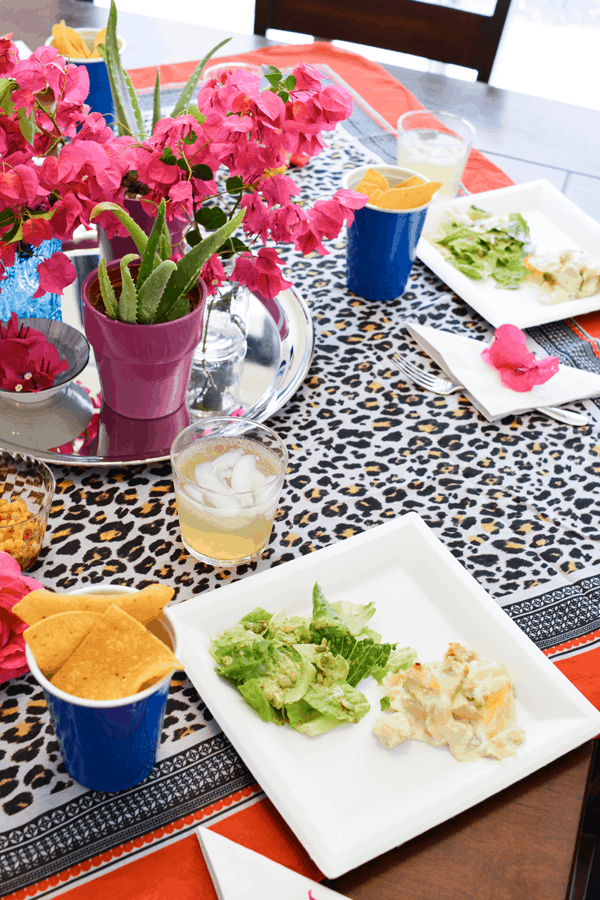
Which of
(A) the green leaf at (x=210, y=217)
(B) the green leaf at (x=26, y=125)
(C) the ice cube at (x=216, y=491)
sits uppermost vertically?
(B) the green leaf at (x=26, y=125)

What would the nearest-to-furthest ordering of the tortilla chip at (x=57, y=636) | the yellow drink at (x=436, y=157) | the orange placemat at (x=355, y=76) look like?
the tortilla chip at (x=57, y=636) → the yellow drink at (x=436, y=157) → the orange placemat at (x=355, y=76)

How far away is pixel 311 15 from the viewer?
194 centimetres

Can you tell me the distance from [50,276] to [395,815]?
583 millimetres

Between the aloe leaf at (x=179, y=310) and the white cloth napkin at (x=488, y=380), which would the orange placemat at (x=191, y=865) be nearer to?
the aloe leaf at (x=179, y=310)

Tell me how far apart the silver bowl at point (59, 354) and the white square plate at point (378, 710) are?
0.35 metres

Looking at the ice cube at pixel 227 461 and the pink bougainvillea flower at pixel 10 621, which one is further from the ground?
the ice cube at pixel 227 461

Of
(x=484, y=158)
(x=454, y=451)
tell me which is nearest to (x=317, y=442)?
(x=454, y=451)

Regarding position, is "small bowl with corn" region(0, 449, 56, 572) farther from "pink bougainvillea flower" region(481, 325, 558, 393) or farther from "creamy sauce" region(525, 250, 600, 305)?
"creamy sauce" region(525, 250, 600, 305)

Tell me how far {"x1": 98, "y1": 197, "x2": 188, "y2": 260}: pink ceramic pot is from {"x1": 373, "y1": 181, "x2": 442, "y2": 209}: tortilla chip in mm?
287

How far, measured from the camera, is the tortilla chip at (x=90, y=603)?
556mm

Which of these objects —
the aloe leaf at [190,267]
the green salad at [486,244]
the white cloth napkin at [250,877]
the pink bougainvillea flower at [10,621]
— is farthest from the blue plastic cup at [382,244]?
the white cloth napkin at [250,877]

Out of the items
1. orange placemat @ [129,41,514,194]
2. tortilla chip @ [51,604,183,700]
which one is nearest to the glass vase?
tortilla chip @ [51,604,183,700]

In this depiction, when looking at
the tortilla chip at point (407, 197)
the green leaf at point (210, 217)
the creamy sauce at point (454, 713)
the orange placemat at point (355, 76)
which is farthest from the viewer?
the orange placemat at point (355, 76)

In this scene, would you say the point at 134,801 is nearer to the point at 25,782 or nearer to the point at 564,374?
the point at 25,782
